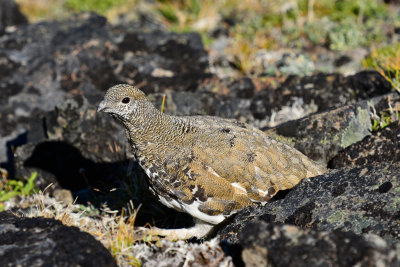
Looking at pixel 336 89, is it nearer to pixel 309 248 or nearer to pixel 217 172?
pixel 217 172

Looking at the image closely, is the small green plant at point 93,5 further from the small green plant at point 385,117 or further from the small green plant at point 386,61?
the small green plant at point 385,117

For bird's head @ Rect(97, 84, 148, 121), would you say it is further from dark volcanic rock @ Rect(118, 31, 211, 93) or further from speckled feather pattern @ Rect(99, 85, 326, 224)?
dark volcanic rock @ Rect(118, 31, 211, 93)

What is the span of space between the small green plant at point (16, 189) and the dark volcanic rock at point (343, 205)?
379 centimetres

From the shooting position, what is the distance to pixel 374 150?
568 centimetres

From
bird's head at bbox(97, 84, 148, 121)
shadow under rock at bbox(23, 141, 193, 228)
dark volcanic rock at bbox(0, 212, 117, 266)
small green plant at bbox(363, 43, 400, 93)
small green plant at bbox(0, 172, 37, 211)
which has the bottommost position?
small green plant at bbox(0, 172, 37, 211)

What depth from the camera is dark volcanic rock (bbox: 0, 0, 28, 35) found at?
474 inches

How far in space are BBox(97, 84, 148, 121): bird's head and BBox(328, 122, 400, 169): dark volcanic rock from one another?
8.95ft

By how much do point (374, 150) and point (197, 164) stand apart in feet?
7.64

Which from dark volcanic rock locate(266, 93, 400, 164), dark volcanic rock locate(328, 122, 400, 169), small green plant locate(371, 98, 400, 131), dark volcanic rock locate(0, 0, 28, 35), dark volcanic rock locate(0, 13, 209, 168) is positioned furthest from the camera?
dark volcanic rock locate(0, 0, 28, 35)

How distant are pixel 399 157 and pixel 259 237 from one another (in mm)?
2851

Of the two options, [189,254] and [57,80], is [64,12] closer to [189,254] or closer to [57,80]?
[57,80]

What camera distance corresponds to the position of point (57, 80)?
9125 millimetres

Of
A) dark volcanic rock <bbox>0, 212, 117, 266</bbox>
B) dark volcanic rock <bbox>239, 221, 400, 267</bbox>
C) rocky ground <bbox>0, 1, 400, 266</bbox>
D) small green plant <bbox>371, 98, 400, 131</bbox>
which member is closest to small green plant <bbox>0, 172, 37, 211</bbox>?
rocky ground <bbox>0, 1, 400, 266</bbox>

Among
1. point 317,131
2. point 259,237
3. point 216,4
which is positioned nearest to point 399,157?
point 317,131
